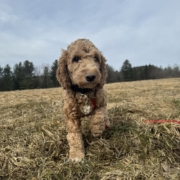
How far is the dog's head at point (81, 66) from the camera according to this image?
2.99 metres

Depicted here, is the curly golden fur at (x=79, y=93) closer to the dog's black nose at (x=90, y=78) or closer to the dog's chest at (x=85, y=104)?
the dog's chest at (x=85, y=104)

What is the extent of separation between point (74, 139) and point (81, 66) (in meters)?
1.10

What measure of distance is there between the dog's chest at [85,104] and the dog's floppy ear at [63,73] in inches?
11.6

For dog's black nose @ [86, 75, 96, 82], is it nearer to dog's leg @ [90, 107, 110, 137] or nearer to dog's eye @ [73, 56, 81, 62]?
dog's eye @ [73, 56, 81, 62]

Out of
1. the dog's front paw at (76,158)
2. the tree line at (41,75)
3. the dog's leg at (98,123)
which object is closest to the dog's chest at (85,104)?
the dog's leg at (98,123)

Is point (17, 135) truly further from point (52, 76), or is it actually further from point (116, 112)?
point (52, 76)

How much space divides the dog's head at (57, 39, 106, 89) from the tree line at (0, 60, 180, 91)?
4333 centimetres

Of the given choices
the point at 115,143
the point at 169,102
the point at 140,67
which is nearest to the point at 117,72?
the point at 140,67

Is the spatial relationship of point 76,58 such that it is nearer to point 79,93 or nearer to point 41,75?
point 79,93

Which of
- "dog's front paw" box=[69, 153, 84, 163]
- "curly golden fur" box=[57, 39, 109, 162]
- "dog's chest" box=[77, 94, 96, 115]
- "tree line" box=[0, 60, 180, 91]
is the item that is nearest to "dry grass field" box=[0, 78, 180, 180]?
"dog's front paw" box=[69, 153, 84, 163]

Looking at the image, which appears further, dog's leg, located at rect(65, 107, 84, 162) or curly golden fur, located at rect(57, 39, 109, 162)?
curly golden fur, located at rect(57, 39, 109, 162)

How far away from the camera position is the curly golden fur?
10.5 feet

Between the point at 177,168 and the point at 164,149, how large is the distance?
0.43 m

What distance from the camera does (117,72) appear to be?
6019 centimetres
